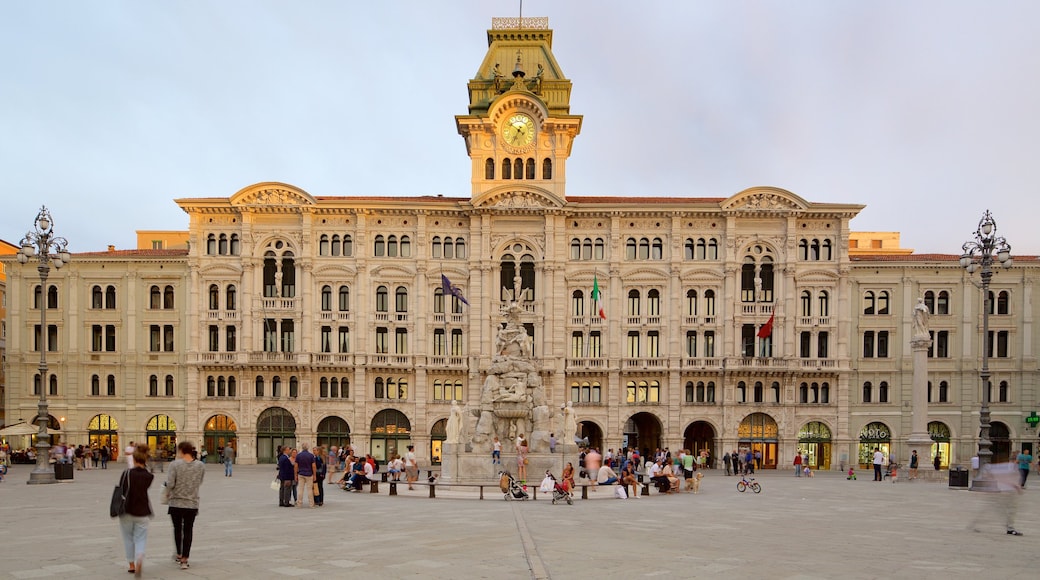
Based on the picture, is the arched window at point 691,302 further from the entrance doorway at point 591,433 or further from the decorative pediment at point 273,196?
the decorative pediment at point 273,196

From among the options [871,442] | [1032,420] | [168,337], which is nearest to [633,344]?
[871,442]

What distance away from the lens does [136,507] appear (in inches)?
502

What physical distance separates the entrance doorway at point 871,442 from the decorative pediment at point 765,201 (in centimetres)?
1565

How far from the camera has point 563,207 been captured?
192 ft

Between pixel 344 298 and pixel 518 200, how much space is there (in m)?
13.6

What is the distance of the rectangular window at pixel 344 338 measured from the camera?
5950cm

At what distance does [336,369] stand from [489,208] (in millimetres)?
14815

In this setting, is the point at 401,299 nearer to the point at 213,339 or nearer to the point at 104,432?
the point at 213,339

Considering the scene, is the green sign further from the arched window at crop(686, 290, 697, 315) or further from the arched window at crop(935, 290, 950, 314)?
the arched window at crop(686, 290, 697, 315)

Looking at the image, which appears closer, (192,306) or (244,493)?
(244,493)

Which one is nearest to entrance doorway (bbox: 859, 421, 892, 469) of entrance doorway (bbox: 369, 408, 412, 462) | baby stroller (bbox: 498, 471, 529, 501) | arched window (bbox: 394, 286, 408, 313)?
entrance doorway (bbox: 369, 408, 412, 462)

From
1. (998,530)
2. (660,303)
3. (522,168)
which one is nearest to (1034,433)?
(660,303)

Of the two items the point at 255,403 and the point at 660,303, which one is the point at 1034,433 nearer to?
the point at 660,303

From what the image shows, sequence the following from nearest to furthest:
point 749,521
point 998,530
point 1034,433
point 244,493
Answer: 1. point 998,530
2. point 749,521
3. point 244,493
4. point 1034,433
